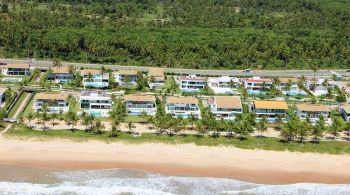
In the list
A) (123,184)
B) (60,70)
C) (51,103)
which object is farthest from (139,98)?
(123,184)

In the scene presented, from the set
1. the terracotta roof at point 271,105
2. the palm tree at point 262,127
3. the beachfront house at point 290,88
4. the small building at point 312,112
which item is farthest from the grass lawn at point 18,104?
the beachfront house at point 290,88

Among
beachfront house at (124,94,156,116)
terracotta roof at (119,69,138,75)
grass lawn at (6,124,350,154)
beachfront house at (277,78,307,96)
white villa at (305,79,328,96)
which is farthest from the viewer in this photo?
terracotta roof at (119,69,138,75)

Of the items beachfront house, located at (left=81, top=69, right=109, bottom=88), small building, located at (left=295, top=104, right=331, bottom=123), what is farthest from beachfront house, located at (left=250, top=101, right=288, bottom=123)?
beachfront house, located at (left=81, top=69, right=109, bottom=88)

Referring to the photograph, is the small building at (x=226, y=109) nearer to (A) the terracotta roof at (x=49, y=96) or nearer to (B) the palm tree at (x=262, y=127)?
(B) the palm tree at (x=262, y=127)

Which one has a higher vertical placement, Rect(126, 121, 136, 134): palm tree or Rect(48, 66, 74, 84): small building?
Rect(48, 66, 74, 84): small building

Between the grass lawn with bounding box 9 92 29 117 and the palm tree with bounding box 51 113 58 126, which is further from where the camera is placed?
the grass lawn with bounding box 9 92 29 117

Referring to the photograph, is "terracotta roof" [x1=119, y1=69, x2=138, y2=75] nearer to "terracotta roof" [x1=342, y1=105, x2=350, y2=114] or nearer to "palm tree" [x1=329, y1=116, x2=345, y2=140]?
"terracotta roof" [x1=342, y1=105, x2=350, y2=114]

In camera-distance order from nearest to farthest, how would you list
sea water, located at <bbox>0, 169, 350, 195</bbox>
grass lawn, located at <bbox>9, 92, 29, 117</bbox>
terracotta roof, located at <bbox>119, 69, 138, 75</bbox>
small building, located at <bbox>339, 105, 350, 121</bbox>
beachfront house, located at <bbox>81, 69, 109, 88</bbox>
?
1. sea water, located at <bbox>0, 169, 350, 195</bbox>
2. grass lawn, located at <bbox>9, 92, 29, 117</bbox>
3. small building, located at <bbox>339, 105, 350, 121</bbox>
4. beachfront house, located at <bbox>81, 69, 109, 88</bbox>
5. terracotta roof, located at <bbox>119, 69, 138, 75</bbox>
